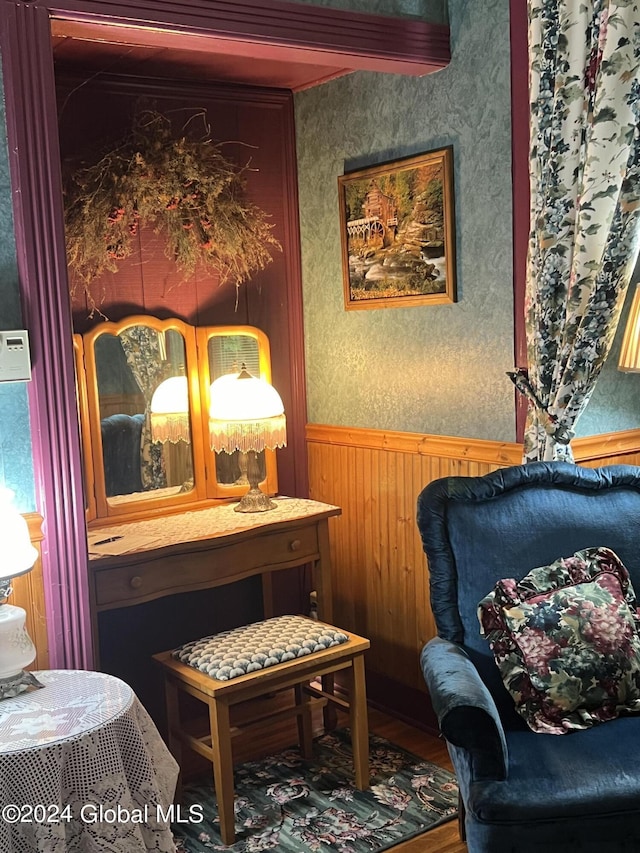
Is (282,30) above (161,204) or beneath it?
above

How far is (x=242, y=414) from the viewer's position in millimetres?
3303

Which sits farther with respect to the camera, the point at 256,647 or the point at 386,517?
the point at 386,517

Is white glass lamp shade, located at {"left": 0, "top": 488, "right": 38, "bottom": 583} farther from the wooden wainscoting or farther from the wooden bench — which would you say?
the wooden bench

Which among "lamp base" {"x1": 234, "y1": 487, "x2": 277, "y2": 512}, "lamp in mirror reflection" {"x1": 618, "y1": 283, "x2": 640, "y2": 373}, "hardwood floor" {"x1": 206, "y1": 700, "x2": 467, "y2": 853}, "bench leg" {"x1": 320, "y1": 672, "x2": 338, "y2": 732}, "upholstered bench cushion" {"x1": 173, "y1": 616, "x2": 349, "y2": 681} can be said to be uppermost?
"lamp in mirror reflection" {"x1": 618, "y1": 283, "x2": 640, "y2": 373}

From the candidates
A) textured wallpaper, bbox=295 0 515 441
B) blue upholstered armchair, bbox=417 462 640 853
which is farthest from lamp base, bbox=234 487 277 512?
blue upholstered armchair, bbox=417 462 640 853

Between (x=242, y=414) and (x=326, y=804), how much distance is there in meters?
1.31

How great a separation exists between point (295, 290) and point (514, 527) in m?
1.62

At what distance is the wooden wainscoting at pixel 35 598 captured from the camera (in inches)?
93.3

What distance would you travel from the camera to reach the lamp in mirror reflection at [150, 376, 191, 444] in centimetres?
334

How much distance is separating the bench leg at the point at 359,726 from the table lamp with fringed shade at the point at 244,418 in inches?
27.3

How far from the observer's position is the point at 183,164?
3.27 m

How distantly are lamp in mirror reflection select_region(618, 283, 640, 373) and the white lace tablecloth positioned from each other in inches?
65.4

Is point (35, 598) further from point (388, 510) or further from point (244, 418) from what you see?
point (388, 510)

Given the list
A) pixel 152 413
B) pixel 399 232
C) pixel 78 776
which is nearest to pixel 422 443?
pixel 399 232
